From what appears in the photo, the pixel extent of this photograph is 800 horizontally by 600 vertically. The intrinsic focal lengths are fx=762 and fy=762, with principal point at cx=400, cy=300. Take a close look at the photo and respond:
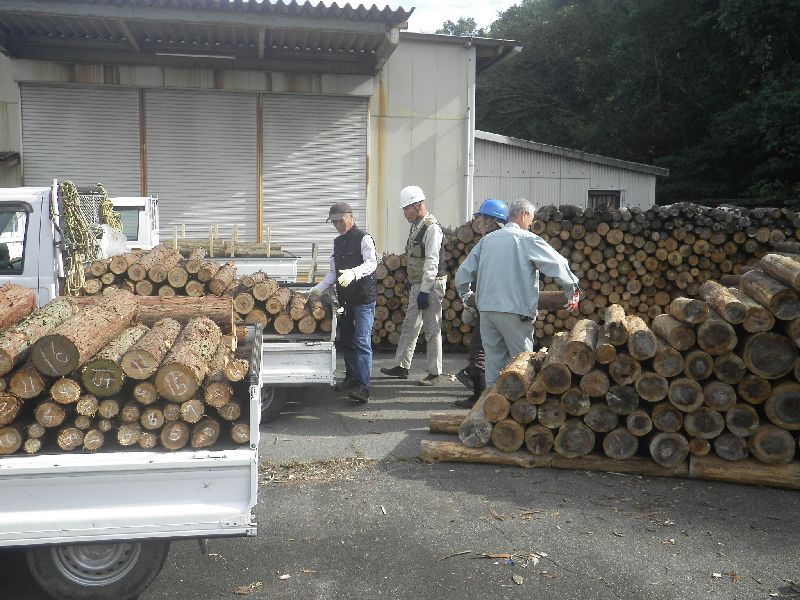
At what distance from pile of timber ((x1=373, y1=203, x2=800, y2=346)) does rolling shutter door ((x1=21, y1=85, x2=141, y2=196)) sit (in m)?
6.10

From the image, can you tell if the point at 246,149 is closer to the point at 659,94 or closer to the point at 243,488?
the point at 243,488

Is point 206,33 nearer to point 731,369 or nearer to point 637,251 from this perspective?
point 637,251

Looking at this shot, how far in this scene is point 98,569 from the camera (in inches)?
147

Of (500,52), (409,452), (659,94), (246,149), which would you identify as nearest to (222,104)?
(246,149)

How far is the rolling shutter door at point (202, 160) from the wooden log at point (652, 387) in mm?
10070

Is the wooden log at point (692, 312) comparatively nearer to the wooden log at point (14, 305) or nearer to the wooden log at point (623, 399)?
the wooden log at point (623, 399)

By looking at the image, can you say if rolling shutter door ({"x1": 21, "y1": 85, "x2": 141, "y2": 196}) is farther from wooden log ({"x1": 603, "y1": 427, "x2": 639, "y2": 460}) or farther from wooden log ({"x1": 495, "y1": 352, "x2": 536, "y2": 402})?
wooden log ({"x1": 603, "y1": 427, "x2": 639, "y2": 460})

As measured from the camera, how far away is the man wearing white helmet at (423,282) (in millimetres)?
8094

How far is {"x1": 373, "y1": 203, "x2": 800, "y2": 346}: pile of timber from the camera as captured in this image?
423 inches

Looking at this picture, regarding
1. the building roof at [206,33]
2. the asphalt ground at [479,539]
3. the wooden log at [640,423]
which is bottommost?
the asphalt ground at [479,539]

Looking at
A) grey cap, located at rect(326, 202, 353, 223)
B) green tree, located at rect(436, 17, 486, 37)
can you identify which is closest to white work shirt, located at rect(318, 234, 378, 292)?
grey cap, located at rect(326, 202, 353, 223)

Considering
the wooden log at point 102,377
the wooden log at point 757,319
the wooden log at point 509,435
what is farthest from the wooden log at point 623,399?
the wooden log at point 102,377

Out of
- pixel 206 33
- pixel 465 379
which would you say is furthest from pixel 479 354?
pixel 206 33

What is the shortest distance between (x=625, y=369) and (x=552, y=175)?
12462 mm
